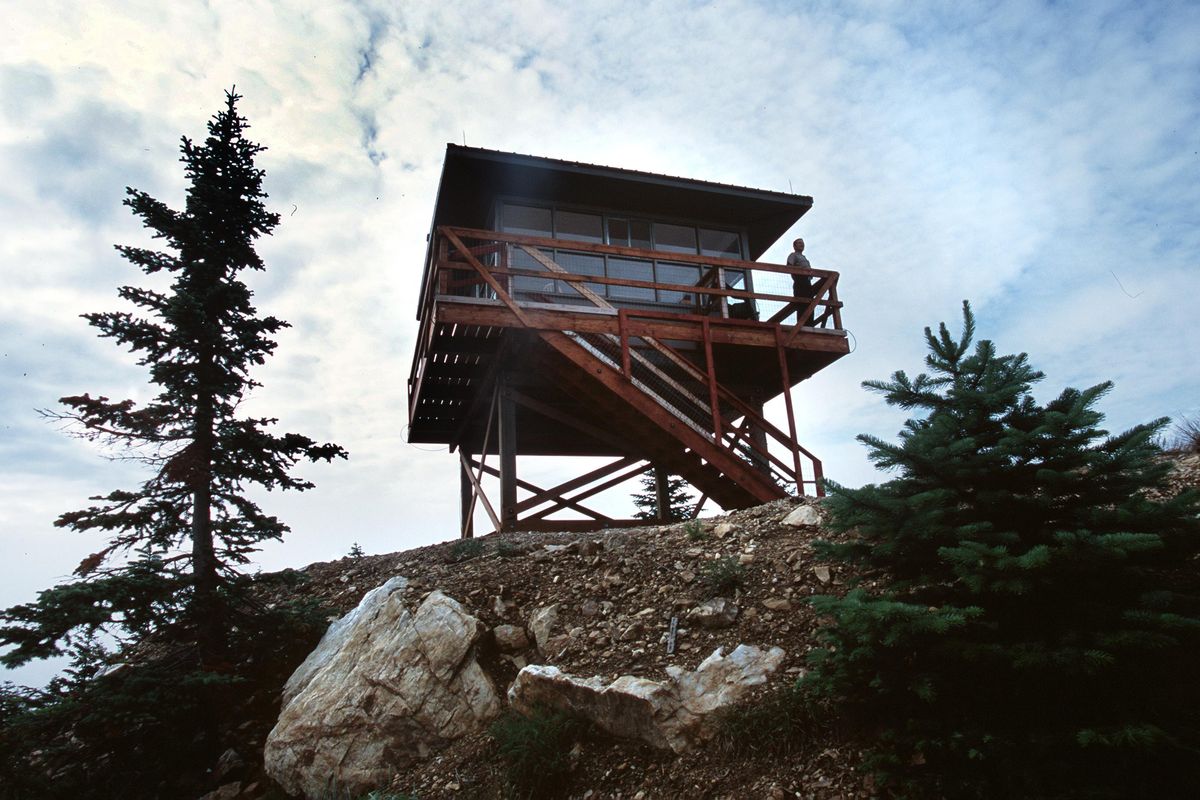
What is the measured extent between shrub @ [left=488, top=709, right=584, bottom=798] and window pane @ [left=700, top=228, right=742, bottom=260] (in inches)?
493

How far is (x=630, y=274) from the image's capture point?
1531cm

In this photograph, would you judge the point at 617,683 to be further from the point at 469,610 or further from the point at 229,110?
the point at 229,110

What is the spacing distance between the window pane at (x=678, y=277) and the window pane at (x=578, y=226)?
4.95 feet

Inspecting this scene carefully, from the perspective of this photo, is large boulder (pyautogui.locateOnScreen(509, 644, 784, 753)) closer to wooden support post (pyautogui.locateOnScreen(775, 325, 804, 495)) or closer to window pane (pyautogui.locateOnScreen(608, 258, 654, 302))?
wooden support post (pyautogui.locateOnScreen(775, 325, 804, 495))

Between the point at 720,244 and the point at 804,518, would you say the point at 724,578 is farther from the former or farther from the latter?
the point at 720,244

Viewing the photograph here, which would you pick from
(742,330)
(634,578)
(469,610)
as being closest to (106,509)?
(469,610)

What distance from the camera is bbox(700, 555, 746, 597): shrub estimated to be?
689cm

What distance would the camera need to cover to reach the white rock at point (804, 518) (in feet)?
25.7

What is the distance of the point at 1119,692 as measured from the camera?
4.11 meters

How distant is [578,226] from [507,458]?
5719mm

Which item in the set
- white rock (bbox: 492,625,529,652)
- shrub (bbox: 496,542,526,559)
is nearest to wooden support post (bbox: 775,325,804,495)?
shrub (bbox: 496,542,526,559)

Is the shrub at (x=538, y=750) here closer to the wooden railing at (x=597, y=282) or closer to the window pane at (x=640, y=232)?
the wooden railing at (x=597, y=282)

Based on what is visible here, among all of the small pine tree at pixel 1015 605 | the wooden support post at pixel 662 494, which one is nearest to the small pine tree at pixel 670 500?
the wooden support post at pixel 662 494

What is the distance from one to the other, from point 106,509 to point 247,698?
2.50 m
